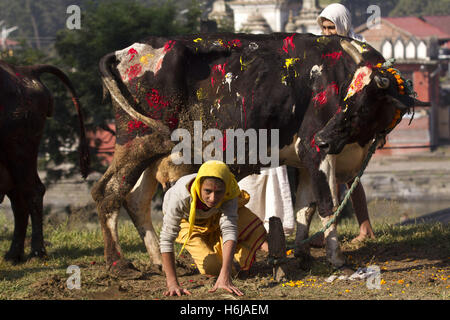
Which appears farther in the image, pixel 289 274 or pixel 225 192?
pixel 289 274

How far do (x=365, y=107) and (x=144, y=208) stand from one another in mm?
2160

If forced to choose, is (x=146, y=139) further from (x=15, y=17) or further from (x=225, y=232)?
(x=15, y=17)

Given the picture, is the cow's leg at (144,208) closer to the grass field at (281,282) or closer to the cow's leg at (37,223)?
the grass field at (281,282)

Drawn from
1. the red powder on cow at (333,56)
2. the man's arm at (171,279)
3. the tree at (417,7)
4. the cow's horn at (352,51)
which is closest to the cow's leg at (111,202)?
the man's arm at (171,279)

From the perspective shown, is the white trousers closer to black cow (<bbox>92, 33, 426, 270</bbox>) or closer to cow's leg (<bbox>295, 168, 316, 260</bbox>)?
cow's leg (<bbox>295, 168, 316, 260</bbox>)

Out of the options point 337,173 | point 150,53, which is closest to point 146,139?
point 150,53

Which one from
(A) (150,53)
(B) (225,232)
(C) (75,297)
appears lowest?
(C) (75,297)

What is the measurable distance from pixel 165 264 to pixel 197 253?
801 mm

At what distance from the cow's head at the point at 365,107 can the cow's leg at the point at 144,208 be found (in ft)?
5.39

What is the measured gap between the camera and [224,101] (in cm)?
668

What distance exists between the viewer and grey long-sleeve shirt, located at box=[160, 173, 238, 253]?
590 cm

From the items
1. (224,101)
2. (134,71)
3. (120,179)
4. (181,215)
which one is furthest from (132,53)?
(181,215)

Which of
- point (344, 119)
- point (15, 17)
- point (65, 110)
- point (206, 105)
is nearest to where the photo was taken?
point (344, 119)

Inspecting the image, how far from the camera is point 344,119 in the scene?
627 cm
